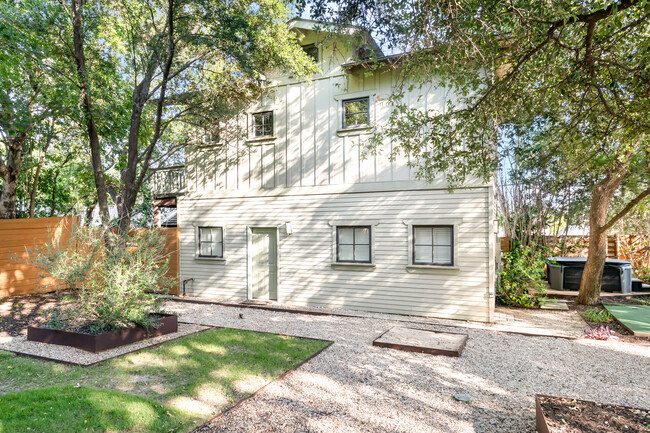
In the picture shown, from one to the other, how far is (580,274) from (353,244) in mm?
8110

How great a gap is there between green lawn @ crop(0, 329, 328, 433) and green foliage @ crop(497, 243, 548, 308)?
583 cm

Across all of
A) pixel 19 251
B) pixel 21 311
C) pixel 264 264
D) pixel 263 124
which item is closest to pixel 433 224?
pixel 264 264

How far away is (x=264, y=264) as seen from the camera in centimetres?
989

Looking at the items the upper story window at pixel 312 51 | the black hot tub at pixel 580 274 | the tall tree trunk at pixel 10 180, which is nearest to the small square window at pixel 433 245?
the black hot tub at pixel 580 274

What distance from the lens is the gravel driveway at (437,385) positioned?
3441 millimetres

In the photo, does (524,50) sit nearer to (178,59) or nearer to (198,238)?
(178,59)

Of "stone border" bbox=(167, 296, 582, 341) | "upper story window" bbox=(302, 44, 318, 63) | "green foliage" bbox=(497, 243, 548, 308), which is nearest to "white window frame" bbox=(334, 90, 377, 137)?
"upper story window" bbox=(302, 44, 318, 63)

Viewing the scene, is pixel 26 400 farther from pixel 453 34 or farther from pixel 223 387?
pixel 453 34

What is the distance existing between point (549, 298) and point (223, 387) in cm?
1019

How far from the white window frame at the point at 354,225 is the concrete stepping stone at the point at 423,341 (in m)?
2.01

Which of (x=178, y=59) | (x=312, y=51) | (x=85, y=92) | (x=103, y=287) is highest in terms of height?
(x=312, y=51)

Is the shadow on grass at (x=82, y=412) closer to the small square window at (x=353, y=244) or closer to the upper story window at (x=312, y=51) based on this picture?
the small square window at (x=353, y=244)

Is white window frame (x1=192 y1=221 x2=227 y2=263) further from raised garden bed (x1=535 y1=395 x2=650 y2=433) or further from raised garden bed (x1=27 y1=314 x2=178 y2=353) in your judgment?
raised garden bed (x1=535 y1=395 x2=650 y2=433)

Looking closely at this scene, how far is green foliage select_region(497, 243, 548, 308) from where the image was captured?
899 centimetres
